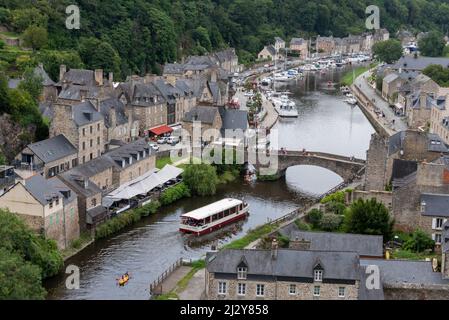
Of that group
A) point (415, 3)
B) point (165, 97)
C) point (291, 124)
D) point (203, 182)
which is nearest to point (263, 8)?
point (415, 3)

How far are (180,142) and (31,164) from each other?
52.3 feet

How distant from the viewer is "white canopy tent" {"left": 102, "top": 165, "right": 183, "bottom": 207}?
40875 mm

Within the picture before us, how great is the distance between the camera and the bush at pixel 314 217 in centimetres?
3762

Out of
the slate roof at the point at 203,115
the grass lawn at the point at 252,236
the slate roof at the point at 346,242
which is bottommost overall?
the grass lawn at the point at 252,236

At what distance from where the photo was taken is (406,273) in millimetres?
28156

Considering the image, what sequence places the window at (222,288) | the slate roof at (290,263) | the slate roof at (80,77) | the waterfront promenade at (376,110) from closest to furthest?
the slate roof at (290,263) < the window at (222,288) < the slate roof at (80,77) < the waterfront promenade at (376,110)

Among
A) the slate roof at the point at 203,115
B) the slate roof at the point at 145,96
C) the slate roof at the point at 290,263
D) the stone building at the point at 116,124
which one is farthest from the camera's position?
the slate roof at the point at 145,96

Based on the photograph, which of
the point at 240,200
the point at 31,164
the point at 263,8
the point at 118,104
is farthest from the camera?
the point at 263,8

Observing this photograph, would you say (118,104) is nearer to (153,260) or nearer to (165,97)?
(165,97)

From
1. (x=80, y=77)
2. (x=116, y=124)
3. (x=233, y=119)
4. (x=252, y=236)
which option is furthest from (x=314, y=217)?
(x=80, y=77)

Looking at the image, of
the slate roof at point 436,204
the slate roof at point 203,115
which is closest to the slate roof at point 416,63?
the slate roof at point 203,115

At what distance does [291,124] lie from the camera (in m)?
68.1

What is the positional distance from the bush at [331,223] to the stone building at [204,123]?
18535 mm

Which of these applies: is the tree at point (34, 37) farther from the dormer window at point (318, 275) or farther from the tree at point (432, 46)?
the tree at point (432, 46)
